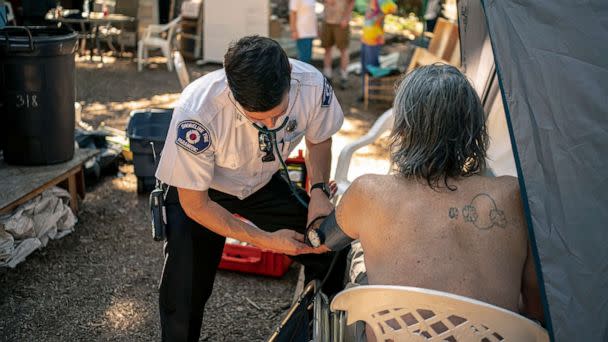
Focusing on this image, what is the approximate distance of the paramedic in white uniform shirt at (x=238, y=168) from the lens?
7.93 ft

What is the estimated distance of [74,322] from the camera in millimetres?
3566

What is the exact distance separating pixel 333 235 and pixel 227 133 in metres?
0.60

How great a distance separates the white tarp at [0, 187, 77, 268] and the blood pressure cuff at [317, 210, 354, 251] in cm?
216

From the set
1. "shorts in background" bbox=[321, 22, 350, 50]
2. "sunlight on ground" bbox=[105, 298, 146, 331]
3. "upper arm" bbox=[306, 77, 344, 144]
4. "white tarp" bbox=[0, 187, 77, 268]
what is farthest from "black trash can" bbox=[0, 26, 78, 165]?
"shorts in background" bbox=[321, 22, 350, 50]

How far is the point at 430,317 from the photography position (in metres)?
1.94

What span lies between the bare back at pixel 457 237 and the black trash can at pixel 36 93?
287 cm

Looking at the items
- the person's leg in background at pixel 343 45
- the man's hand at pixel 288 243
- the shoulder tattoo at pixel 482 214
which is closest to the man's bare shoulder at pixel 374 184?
the shoulder tattoo at pixel 482 214

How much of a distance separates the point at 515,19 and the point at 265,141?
1.15 meters

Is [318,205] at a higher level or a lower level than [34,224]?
higher

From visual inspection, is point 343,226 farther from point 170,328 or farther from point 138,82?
point 138,82

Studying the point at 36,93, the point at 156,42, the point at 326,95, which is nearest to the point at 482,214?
the point at 326,95

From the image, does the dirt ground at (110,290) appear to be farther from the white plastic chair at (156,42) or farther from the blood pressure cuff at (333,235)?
the white plastic chair at (156,42)

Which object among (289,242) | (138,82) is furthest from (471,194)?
(138,82)

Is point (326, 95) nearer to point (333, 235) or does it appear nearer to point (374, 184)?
point (333, 235)
